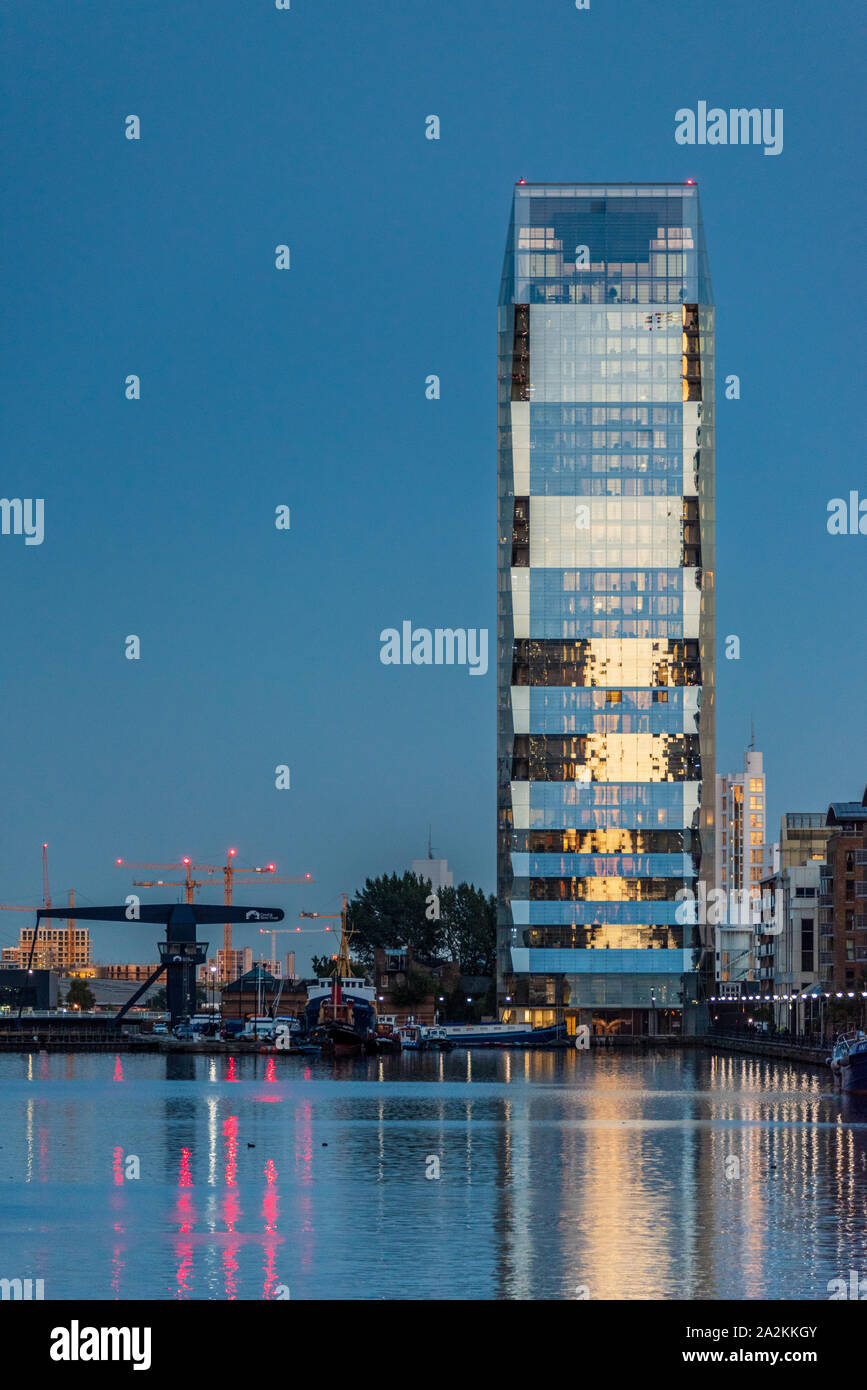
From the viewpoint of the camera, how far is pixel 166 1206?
172 ft

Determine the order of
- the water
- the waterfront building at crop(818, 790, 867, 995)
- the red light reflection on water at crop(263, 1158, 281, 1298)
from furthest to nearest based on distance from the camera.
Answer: the waterfront building at crop(818, 790, 867, 995) → the water → the red light reflection on water at crop(263, 1158, 281, 1298)

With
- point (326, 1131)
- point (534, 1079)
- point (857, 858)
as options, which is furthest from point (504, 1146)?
point (857, 858)

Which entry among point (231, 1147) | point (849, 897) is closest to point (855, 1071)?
point (231, 1147)

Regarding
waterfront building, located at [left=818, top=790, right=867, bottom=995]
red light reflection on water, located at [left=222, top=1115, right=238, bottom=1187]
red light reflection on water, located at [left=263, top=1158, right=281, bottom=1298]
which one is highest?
waterfront building, located at [left=818, top=790, right=867, bottom=995]

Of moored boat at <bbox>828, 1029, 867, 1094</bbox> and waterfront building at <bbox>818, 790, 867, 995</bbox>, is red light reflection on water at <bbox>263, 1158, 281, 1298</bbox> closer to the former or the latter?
moored boat at <bbox>828, 1029, 867, 1094</bbox>

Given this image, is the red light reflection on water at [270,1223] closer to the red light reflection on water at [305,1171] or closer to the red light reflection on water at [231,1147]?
the red light reflection on water at [305,1171]

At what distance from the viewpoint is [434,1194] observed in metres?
55.5

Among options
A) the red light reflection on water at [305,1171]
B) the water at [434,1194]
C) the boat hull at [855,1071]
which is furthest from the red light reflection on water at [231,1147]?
the boat hull at [855,1071]

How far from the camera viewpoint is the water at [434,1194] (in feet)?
132

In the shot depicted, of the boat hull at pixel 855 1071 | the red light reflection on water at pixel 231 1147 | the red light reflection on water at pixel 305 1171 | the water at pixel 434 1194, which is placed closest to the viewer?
the water at pixel 434 1194

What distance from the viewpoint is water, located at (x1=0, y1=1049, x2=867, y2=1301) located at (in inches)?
1586

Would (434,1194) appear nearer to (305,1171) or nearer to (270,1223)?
(305,1171)

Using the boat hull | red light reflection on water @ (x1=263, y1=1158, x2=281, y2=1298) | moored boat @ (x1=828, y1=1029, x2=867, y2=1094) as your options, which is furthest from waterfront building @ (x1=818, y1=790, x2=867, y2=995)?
red light reflection on water @ (x1=263, y1=1158, x2=281, y2=1298)
